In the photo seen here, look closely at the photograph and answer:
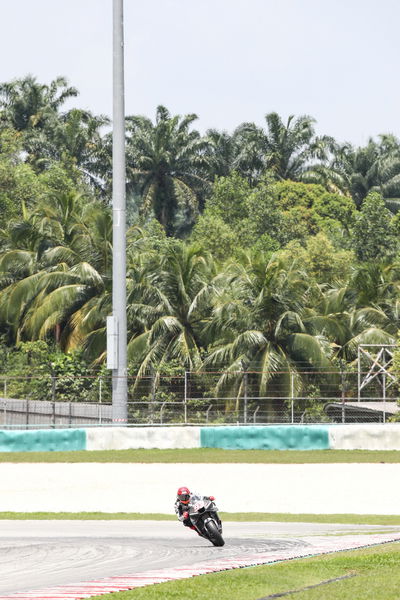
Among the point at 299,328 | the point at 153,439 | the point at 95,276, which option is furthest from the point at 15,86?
the point at 153,439

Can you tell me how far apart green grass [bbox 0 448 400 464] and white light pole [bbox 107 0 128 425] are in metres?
1.46

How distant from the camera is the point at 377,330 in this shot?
45.9m

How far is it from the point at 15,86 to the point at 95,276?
1646 inches

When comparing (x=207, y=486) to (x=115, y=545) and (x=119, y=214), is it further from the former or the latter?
(x=115, y=545)

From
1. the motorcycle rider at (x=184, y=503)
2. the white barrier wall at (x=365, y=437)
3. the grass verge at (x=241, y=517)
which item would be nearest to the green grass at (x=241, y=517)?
the grass verge at (x=241, y=517)

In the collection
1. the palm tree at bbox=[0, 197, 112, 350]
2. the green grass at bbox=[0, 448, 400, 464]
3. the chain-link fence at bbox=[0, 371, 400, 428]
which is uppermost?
the palm tree at bbox=[0, 197, 112, 350]

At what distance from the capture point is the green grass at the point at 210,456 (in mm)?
33719

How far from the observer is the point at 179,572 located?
12.2 metres

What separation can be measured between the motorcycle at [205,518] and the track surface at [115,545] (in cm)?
20

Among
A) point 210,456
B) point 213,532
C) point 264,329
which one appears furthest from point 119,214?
point 213,532

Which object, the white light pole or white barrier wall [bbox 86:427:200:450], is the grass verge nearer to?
the white light pole

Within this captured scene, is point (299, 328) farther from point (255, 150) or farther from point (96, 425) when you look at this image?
point (255, 150)

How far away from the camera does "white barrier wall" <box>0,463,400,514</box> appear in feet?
82.2

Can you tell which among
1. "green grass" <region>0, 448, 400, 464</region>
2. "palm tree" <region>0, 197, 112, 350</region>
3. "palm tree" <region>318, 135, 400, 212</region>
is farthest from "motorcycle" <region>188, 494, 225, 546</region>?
"palm tree" <region>318, 135, 400, 212</region>
